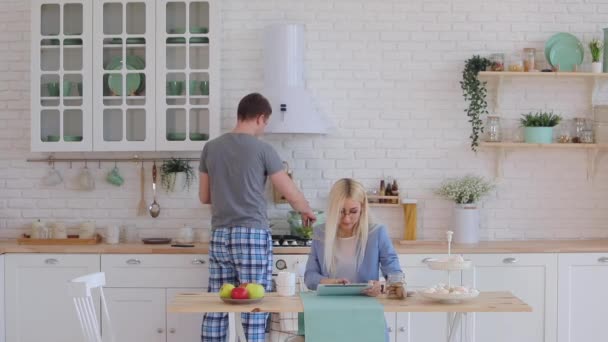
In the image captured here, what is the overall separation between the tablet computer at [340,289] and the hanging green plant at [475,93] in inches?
98.8

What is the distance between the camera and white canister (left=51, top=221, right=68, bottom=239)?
6145 millimetres

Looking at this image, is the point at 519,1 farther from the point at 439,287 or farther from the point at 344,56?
the point at 439,287

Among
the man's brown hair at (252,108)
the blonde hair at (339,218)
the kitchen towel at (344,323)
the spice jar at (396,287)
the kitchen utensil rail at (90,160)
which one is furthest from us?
the kitchen utensil rail at (90,160)

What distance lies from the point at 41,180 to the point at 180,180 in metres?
1.03

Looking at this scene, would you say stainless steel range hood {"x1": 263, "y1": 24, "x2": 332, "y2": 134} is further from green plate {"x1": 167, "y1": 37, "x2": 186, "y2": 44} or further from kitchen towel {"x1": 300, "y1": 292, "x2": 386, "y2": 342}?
kitchen towel {"x1": 300, "y1": 292, "x2": 386, "y2": 342}

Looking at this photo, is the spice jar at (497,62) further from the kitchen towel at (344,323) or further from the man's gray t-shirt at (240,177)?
the kitchen towel at (344,323)

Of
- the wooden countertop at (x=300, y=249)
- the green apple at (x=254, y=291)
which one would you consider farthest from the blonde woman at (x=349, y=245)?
the wooden countertop at (x=300, y=249)

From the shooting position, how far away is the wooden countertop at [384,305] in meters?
3.77

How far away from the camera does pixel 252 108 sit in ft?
17.4

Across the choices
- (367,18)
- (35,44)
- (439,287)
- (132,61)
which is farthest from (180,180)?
(439,287)

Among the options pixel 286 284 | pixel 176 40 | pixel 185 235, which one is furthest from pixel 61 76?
pixel 286 284

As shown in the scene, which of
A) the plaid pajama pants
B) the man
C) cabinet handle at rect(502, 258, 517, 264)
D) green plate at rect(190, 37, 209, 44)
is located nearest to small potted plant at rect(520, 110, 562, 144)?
cabinet handle at rect(502, 258, 517, 264)

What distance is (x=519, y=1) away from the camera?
6312mm

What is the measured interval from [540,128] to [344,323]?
9.58ft
